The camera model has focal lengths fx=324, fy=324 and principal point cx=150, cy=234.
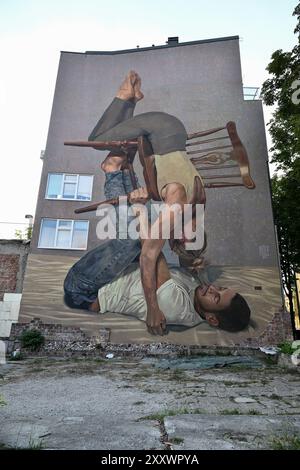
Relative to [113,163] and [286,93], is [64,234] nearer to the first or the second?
[113,163]

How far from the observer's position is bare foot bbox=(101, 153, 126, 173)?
45.8 feet

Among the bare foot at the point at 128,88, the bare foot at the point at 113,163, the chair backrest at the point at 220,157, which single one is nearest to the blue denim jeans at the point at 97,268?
the bare foot at the point at 113,163

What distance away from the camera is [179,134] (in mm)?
14328

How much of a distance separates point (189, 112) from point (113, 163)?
4290 millimetres

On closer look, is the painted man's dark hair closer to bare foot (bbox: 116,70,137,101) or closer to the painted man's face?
the painted man's face

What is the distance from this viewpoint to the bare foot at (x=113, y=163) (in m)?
13.9

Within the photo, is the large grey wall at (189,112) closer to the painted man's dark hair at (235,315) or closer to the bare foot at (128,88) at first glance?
the bare foot at (128,88)

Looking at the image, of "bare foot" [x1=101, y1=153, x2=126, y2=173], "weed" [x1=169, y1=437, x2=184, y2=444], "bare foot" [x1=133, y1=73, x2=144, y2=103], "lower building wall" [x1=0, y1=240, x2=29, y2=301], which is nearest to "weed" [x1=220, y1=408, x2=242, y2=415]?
"weed" [x1=169, y1=437, x2=184, y2=444]

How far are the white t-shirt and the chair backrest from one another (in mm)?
4421

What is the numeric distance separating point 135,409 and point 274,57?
35.9ft

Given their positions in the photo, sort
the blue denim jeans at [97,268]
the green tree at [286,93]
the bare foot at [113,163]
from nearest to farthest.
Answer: the green tree at [286,93]
the blue denim jeans at [97,268]
the bare foot at [113,163]

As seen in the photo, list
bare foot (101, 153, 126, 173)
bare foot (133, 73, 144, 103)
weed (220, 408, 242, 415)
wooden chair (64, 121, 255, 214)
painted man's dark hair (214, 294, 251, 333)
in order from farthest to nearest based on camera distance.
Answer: bare foot (133, 73, 144, 103) < bare foot (101, 153, 126, 173) < wooden chair (64, 121, 255, 214) < painted man's dark hair (214, 294, 251, 333) < weed (220, 408, 242, 415)

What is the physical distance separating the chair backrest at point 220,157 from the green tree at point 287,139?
1.34m
